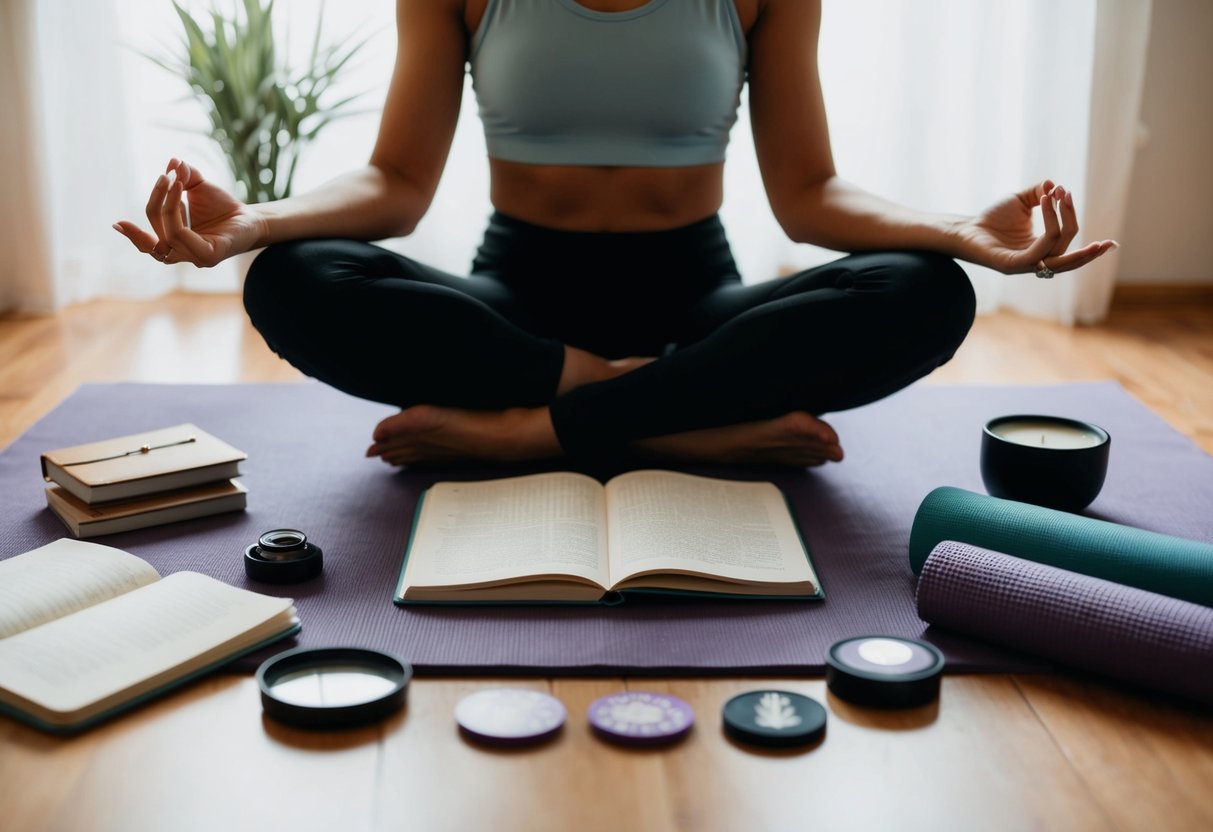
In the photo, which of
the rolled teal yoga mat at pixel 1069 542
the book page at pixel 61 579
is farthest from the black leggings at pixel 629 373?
the book page at pixel 61 579

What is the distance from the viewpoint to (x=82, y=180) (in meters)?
2.75

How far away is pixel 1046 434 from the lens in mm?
1490

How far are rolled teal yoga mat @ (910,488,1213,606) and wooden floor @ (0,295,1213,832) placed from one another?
4.3 inches

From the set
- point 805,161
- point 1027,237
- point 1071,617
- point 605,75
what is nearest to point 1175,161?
point 805,161

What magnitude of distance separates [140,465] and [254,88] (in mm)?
1334

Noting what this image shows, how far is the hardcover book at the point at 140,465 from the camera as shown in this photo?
1418 millimetres

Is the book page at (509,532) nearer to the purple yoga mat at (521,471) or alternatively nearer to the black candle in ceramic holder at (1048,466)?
the purple yoga mat at (521,471)

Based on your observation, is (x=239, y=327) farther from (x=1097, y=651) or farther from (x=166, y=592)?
(x=1097, y=651)

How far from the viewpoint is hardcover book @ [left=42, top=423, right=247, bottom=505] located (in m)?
1.42

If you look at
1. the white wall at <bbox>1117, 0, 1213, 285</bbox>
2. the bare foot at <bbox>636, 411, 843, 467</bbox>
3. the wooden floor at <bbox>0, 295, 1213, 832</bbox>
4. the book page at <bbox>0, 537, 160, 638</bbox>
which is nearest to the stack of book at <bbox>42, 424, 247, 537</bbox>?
the book page at <bbox>0, 537, 160, 638</bbox>

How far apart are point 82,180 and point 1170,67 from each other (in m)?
2.42

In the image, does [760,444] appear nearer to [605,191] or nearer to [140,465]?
[605,191]

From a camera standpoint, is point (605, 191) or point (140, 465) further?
point (605, 191)

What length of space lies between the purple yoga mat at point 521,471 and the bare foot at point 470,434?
4cm
